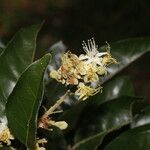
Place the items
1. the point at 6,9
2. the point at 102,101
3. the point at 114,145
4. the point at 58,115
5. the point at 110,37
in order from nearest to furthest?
the point at 114,145 < the point at 58,115 < the point at 102,101 < the point at 110,37 < the point at 6,9

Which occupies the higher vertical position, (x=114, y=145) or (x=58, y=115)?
(x=58, y=115)

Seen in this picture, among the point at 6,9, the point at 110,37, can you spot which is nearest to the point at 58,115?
the point at 110,37

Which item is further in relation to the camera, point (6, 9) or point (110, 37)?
point (6, 9)

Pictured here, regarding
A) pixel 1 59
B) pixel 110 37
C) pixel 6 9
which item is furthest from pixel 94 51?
pixel 6 9

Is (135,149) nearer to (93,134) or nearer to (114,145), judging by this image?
(114,145)

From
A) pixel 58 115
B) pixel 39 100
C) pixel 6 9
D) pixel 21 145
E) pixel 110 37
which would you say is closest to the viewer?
pixel 39 100

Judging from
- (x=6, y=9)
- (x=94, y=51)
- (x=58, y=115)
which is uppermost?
(x=6, y=9)

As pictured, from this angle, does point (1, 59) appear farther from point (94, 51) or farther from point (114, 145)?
point (114, 145)

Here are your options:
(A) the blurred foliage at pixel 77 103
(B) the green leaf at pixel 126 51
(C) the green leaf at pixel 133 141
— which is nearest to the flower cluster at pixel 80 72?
(A) the blurred foliage at pixel 77 103
